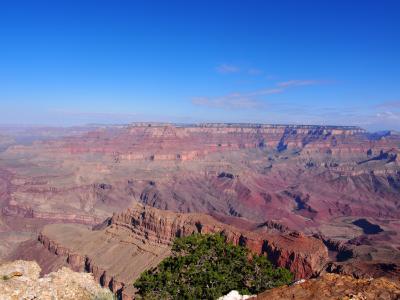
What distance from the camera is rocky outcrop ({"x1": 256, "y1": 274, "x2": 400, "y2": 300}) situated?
1412 centimetres

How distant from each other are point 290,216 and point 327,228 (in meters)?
17.2

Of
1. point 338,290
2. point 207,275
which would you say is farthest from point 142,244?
point 338,290

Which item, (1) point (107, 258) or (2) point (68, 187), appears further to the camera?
(2) point (68, 187)

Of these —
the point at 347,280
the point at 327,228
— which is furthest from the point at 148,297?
the point at 327,228

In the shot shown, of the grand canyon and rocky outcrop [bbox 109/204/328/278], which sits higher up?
rocky outcrop [bbox 109/204/328/278]

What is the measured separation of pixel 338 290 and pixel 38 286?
1460 centimetres

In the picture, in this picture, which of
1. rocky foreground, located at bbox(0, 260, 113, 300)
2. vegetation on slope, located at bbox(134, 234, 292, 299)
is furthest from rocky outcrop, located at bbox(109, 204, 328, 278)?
rocky foreground, located at bbox(0, 260, 113, 300)

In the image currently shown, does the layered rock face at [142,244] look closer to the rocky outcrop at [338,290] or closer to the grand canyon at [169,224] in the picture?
the grand canyon at [169,224]

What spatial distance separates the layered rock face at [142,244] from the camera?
62.7 m

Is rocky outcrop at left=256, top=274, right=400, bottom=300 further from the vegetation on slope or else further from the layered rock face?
the layered rock face

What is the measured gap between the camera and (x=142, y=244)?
76625mm

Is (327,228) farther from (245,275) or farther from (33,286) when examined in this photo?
(33,286)

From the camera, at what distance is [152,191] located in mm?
180000

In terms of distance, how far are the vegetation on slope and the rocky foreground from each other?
13.2 feet
